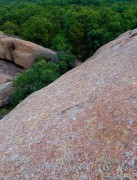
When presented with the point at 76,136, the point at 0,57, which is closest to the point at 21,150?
the point at 76,136

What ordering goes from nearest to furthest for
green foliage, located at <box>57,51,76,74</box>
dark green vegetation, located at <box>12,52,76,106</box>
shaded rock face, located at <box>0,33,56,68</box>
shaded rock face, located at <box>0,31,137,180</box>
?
shaded rock face, located at <box>0,31,137,180</box> → dark green vegetation, located at <box>12,52,76,106</box> → green foliage, located at <box>57,51,76,74</box> → shaded rock face, located at <box>0,33,56,68</box>

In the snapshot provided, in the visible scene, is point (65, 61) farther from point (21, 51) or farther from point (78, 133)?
point (78, 133)

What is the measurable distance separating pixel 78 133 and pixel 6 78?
22858 millimetres

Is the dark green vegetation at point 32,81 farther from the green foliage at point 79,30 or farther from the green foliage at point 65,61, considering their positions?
the green foliage at point 79,30

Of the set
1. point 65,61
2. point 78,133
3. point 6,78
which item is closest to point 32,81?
point 6,78

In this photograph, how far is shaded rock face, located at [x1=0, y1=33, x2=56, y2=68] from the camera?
36.9m

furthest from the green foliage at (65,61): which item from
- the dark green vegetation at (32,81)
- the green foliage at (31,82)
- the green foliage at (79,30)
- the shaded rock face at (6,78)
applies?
the green foliage at (31,82)

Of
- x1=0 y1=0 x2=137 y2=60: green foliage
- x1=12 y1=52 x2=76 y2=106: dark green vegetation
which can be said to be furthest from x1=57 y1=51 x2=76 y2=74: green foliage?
x1=12 y1=52 x2=76 y2=106: dark green vegetation

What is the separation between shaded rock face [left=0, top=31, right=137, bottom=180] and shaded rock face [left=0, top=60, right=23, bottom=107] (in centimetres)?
1018

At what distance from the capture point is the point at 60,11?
54.3 metres

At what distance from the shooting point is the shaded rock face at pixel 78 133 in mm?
10508

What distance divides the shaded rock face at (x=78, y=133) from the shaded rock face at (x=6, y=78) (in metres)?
10.2

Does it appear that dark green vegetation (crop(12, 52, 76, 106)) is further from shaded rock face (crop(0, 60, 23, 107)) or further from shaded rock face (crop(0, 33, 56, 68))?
shaded rock face (crop(0, 33, 56, 68))

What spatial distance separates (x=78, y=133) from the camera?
12180mm
